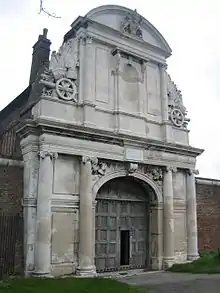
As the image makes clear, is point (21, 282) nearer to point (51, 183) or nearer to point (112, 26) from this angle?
point (51, 183)

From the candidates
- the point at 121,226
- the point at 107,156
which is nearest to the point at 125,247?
the point at 121,226

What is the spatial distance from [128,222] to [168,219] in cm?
135

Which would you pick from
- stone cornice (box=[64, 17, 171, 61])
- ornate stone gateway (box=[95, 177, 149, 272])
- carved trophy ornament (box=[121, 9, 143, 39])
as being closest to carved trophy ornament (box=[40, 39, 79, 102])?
stone cornice (box=[64, 17, 171, 61])

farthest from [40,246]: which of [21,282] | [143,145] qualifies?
[143,145]

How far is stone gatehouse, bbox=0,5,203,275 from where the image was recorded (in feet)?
31.2

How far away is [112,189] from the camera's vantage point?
37.2ft

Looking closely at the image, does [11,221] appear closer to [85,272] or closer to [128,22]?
[85,272]

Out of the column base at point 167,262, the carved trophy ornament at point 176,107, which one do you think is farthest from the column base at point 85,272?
the carved trophy ornament at point 176,107

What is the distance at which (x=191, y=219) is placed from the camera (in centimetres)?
1216

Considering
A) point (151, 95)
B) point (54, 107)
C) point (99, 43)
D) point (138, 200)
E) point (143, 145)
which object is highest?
point (99, 43)

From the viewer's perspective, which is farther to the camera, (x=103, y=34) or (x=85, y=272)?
(x=103, y=34)

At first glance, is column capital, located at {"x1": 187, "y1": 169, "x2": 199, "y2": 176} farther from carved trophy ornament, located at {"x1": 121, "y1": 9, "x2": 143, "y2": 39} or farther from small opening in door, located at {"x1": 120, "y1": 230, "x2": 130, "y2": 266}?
carved trophy ornament, located at {"x1": 121, "y1": 9, "x2": 143, "y2": 39}

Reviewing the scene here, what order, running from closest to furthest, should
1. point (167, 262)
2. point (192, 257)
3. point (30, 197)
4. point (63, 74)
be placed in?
point (30, 197), point (63, 74), point (167, 262), point (192, 257)

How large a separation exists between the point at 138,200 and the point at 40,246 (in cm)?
409
